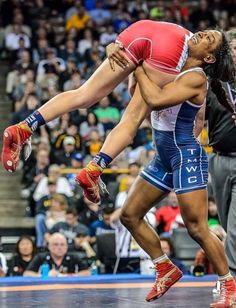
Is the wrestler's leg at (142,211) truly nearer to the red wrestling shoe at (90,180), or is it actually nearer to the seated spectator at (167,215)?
the red wrestling shoe at (90,180)

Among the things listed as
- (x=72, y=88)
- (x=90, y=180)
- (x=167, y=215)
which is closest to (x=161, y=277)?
(x=90, y=180)

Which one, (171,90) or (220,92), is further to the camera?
(220,92)

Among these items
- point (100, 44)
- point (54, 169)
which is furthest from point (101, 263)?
point (100, 44)

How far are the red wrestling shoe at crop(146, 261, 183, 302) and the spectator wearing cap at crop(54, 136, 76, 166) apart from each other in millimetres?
6130

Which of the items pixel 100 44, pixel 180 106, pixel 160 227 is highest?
pixel 180 106

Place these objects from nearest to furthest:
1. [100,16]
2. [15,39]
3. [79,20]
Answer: [15,39]
[79,20]
[100,16]

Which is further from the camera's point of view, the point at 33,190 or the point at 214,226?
the point at 33,190

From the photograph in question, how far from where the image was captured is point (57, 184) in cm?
1187

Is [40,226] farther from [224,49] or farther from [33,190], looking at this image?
[224,49]

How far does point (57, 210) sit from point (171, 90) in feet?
16.3

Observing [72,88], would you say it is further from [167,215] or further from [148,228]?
[148,228]

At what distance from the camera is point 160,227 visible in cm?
1116

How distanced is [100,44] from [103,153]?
9.88 meters

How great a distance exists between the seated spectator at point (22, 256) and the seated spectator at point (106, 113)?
178 inches
